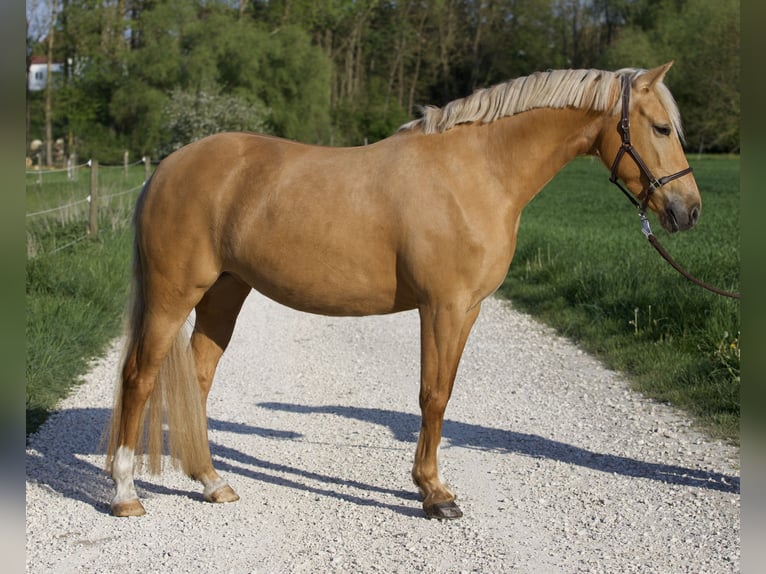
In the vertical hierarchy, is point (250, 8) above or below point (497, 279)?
above

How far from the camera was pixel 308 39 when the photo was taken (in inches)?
1774

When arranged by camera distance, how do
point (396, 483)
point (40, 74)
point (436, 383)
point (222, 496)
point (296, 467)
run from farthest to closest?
point (40, 74) → point (296, 467) → point (396, 483) → point (222, 496) → point (436, 383)

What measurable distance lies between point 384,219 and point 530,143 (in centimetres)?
82

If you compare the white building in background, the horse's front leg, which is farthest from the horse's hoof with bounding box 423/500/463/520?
the white building in background

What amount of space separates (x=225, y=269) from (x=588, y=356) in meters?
4.12

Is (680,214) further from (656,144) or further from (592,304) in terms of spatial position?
Result: (592,304)

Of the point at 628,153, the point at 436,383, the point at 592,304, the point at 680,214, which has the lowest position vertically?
the point at 592,304

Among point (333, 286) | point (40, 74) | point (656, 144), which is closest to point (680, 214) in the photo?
point (656, 144)

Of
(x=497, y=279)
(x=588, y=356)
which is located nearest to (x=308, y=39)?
(x=588, y=356)

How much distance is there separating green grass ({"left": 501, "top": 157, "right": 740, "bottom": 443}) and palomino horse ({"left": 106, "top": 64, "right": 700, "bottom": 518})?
7.14 feet

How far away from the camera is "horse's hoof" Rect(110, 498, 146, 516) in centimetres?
423

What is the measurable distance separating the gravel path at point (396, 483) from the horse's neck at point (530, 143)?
166 cm

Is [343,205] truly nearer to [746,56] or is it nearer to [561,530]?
[561,530]

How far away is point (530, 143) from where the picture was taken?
13.7 feet
